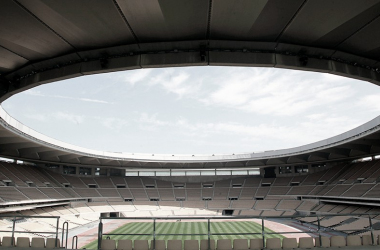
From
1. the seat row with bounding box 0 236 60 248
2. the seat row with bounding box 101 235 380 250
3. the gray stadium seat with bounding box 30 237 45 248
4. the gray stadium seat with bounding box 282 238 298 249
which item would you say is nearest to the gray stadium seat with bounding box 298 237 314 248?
the seat row with bounding box 101 235 380 250

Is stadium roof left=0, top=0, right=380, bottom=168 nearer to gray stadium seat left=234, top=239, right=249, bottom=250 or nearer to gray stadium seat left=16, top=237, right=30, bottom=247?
gray stadium seat left=16, top=237, right=30, bottom=247

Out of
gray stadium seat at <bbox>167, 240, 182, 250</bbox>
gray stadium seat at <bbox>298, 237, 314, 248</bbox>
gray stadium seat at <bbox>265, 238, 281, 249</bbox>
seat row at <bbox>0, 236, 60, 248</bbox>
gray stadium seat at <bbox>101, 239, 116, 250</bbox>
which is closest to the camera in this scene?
gray stadium seat at <bbox>167, 240, 182, 250</bbox>

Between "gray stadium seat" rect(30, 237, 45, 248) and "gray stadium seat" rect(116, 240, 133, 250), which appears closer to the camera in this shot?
"gray stadium seat" rect(116, 240, 133, 250)

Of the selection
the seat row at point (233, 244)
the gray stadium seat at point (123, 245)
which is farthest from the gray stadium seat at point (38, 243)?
the gray stadium seat at point (123, 245)

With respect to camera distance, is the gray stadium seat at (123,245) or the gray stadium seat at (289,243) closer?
the gray stadium seat at (123,245)

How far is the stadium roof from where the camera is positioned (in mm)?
6121

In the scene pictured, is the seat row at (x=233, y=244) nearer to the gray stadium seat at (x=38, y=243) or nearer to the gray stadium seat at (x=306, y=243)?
the gray stadium seat at (x=306, y=243)

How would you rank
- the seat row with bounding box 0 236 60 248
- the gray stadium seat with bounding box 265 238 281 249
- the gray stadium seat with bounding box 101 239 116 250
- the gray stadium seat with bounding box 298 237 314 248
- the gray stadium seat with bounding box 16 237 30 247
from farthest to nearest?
the gray stadium seat with bounding box 16 237 30 247, the seat row with bounding box 0 236 60 248, the gray stadium seat with bounding box 298 237 314 248, the gray stadium seat with bounding box 265 238 281 249, the gray stadium seat with bounding box 101 239 116 250

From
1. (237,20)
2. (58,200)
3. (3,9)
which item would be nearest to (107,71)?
(3,9)

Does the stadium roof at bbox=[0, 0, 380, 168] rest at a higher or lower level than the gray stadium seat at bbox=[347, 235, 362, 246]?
higher

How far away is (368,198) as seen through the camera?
30234 mm

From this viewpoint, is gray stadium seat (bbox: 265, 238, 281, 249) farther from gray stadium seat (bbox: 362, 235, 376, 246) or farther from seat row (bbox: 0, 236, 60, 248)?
seat row (bbox: 0, 236, 60, 248)

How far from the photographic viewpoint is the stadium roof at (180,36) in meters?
6.12

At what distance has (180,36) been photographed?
7.54 metres
